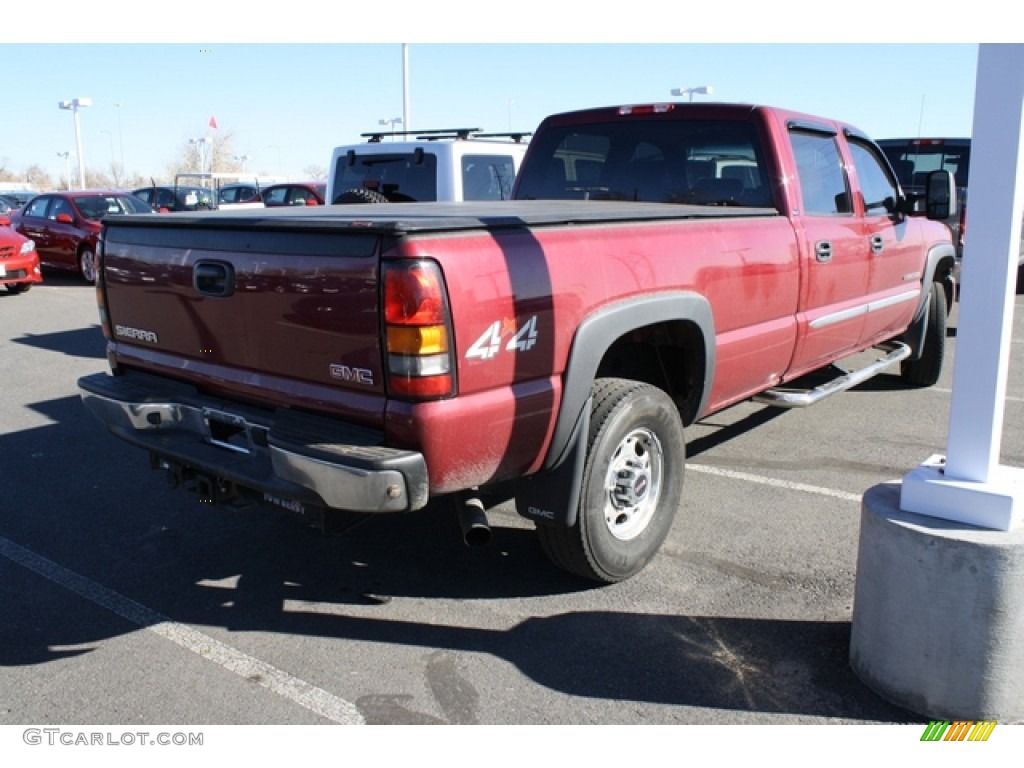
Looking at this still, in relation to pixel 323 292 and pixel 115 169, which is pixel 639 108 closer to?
pixel 323 292

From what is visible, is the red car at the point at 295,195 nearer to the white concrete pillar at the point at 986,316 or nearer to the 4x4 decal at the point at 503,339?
the 4x4 decal at the point at 503,339

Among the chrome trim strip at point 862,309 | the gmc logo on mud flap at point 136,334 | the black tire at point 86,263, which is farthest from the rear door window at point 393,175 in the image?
the black tire at point 86,263

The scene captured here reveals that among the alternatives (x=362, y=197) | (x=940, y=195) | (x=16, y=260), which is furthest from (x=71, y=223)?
(x=940, y=195)

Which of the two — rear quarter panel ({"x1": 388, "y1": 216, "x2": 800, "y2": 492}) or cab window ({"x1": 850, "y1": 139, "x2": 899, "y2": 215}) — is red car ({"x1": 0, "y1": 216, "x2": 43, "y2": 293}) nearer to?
cab window ({"x1": 850, "y1": 139, "x2": 899, "y2": 215})

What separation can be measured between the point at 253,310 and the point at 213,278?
0.85 ft

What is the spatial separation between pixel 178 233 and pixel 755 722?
283 centimetres

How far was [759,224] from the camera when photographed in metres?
4.47

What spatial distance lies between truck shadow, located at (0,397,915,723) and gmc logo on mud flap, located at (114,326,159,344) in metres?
1.05

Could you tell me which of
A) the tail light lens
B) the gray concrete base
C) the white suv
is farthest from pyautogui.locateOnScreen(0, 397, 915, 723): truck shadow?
the white suv

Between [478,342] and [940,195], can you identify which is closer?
[478,342]

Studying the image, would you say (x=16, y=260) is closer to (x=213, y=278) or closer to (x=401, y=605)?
(x=213, y=278)

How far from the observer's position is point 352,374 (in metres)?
3.09
